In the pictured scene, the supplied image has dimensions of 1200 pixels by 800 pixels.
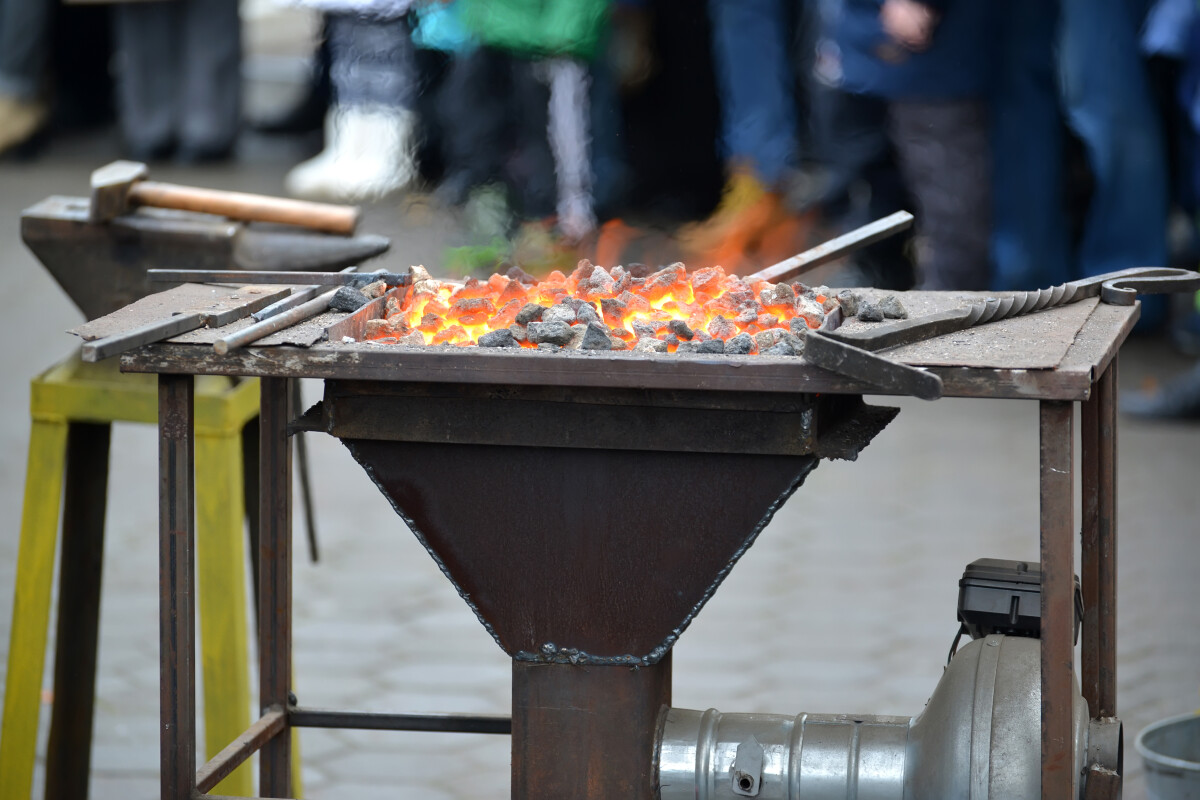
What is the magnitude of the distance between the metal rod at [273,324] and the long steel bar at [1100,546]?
1.15 m

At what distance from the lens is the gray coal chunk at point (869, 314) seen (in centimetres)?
225

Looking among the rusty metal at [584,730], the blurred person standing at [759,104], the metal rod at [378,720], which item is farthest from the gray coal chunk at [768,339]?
the blurred person standing at [759,104]

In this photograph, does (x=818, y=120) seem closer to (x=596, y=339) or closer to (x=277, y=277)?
(x=277, y=277)

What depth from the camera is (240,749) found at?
252cm

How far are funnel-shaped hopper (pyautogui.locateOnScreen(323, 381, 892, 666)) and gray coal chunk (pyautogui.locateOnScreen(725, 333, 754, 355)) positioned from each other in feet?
0.21

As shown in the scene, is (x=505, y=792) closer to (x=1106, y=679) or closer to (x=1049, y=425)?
(x=1106, y=679)

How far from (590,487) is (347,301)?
0.45m

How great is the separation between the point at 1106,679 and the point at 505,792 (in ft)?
4.23

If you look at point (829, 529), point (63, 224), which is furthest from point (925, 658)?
point (63, 224)

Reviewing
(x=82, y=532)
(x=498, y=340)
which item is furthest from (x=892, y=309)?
(x=82, y=532)

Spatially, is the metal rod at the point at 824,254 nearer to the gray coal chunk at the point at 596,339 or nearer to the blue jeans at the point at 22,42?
the gray coal chunk at the point at 596,339

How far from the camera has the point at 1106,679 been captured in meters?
2.43

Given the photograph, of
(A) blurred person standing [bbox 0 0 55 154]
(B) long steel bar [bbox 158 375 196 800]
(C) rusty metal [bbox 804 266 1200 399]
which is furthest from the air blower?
(A) blurred person standing [bbox 0 0 55 154]

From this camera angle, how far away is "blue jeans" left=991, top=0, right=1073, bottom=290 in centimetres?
629
